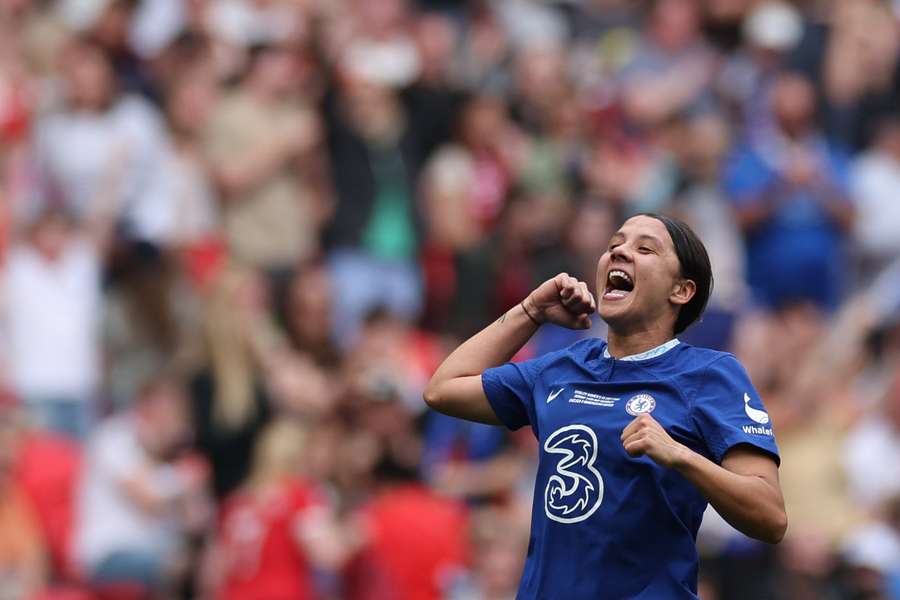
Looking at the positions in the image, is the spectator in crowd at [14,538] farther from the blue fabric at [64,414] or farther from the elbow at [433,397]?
the elbow at [433,397]

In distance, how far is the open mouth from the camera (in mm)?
4871

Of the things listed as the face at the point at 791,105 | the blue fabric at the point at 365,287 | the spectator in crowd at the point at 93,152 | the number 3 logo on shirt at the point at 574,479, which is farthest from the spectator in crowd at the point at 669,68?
the number 3 logo on shirt at the point at 574,479

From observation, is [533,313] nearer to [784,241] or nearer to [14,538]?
[14,538]

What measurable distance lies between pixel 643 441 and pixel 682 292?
661 millimetres

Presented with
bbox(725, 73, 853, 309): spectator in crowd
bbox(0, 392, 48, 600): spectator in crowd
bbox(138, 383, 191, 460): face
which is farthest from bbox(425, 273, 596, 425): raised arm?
bbox(725, 73, 853, 309): spectator in crowd

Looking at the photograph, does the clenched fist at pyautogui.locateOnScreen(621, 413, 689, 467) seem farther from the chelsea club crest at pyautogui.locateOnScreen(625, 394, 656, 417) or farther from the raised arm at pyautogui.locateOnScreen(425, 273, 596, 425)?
the raised arm at pyautogui.locateOnScreen(425, 273, 596, 425)

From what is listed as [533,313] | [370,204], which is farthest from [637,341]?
[370,204]

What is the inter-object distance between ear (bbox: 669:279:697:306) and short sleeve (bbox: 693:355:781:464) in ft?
0.78

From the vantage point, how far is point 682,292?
4.93 m

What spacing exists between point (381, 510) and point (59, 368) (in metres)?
2.43

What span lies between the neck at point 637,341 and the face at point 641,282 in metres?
0.02

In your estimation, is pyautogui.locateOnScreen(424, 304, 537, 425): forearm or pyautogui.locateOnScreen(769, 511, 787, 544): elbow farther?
pyautogui.locateOnScreen(424, 304, 537, 425): forearm

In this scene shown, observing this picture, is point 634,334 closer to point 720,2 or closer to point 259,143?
point 259,143

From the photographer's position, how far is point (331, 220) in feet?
38.3
